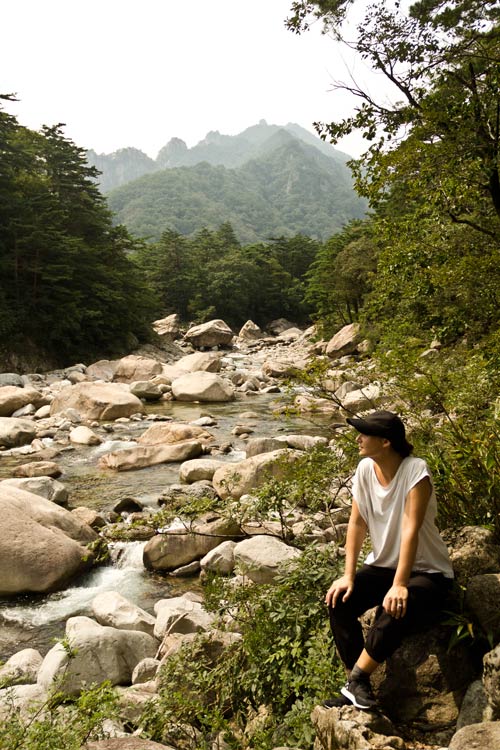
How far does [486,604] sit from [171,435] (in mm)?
10165

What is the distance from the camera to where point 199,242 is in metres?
49.1

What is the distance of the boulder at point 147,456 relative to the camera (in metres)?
10.8

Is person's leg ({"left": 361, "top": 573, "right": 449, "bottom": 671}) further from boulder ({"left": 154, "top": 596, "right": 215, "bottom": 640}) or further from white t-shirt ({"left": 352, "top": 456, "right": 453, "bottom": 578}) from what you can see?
boulder ({"left": 154, "top": 596, "right": 215, "bottom": 640})

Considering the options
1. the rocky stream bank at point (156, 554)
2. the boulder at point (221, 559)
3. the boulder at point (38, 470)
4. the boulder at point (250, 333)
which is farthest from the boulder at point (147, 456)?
the boulder at point (250, 333)

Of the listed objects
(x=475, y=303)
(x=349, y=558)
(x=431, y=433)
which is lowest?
(x=349, y=558)

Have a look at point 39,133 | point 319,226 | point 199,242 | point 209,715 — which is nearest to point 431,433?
point 209,715

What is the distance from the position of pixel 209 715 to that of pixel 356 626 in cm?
107

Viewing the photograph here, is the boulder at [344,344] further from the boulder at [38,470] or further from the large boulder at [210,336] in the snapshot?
the boulder at [38,470]

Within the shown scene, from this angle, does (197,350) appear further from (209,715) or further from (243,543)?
(209,715)

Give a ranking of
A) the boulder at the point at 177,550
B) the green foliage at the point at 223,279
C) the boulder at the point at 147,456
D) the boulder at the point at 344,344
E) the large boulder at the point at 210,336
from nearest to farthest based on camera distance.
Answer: the boulder at the point at 177,550 < the boulder at the point at 147,456 < the boulder at the point at 344,344 < the large boulder at the point at 210,336 < the green foliage at the point at 223,279

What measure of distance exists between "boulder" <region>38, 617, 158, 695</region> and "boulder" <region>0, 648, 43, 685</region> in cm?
19

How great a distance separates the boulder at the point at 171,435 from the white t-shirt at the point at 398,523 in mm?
9413

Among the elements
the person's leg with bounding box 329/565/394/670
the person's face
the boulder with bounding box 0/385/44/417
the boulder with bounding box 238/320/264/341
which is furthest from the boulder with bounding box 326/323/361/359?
the person's leg with bounding box 329/565/394/670

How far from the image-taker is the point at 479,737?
209cm
